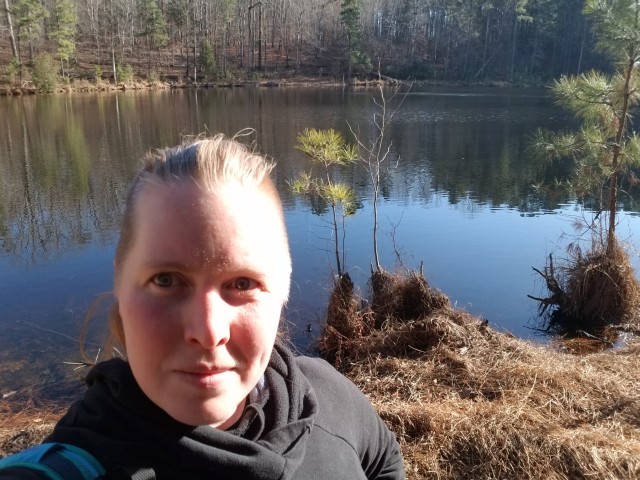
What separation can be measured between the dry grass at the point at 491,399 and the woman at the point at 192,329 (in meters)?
2.60

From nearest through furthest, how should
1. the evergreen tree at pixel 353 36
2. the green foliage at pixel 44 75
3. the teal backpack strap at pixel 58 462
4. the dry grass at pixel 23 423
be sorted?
the teal backpack strap at pixel 58 462
the dry grass at pixel 23 423
the green foliage at pixel 44 75
the evergreen tree at pixel 353 36

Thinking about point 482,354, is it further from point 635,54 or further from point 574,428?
point 635,54

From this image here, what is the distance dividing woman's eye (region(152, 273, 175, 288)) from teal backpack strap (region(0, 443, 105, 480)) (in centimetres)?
28

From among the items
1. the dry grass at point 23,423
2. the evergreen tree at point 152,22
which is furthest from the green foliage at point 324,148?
the evergreen tree at point 152,22

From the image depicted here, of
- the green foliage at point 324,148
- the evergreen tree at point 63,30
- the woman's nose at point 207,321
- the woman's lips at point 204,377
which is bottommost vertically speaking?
the green foliage at point 324,148

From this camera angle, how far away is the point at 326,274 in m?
9.25

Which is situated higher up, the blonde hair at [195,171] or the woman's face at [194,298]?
the blonde hair at [195,171]

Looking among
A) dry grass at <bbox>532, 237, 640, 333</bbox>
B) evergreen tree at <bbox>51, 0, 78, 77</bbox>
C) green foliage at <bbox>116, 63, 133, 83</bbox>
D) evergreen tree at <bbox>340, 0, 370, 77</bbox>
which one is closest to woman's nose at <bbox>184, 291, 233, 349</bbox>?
dry grass at <bbox>532, 237, 640, 333</bbox>

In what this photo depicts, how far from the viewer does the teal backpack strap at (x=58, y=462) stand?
796 millimetres

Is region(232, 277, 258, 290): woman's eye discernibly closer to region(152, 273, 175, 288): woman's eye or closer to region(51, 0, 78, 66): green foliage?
region(152, 273, 175, 288): woman's eye

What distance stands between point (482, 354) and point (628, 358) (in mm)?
1481

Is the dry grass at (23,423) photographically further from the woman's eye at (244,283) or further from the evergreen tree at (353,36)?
the evergreen tree at (353,36)

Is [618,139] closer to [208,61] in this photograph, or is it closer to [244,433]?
[244,433]

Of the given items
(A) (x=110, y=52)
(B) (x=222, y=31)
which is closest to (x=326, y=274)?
(A) (x=110, y=52)
